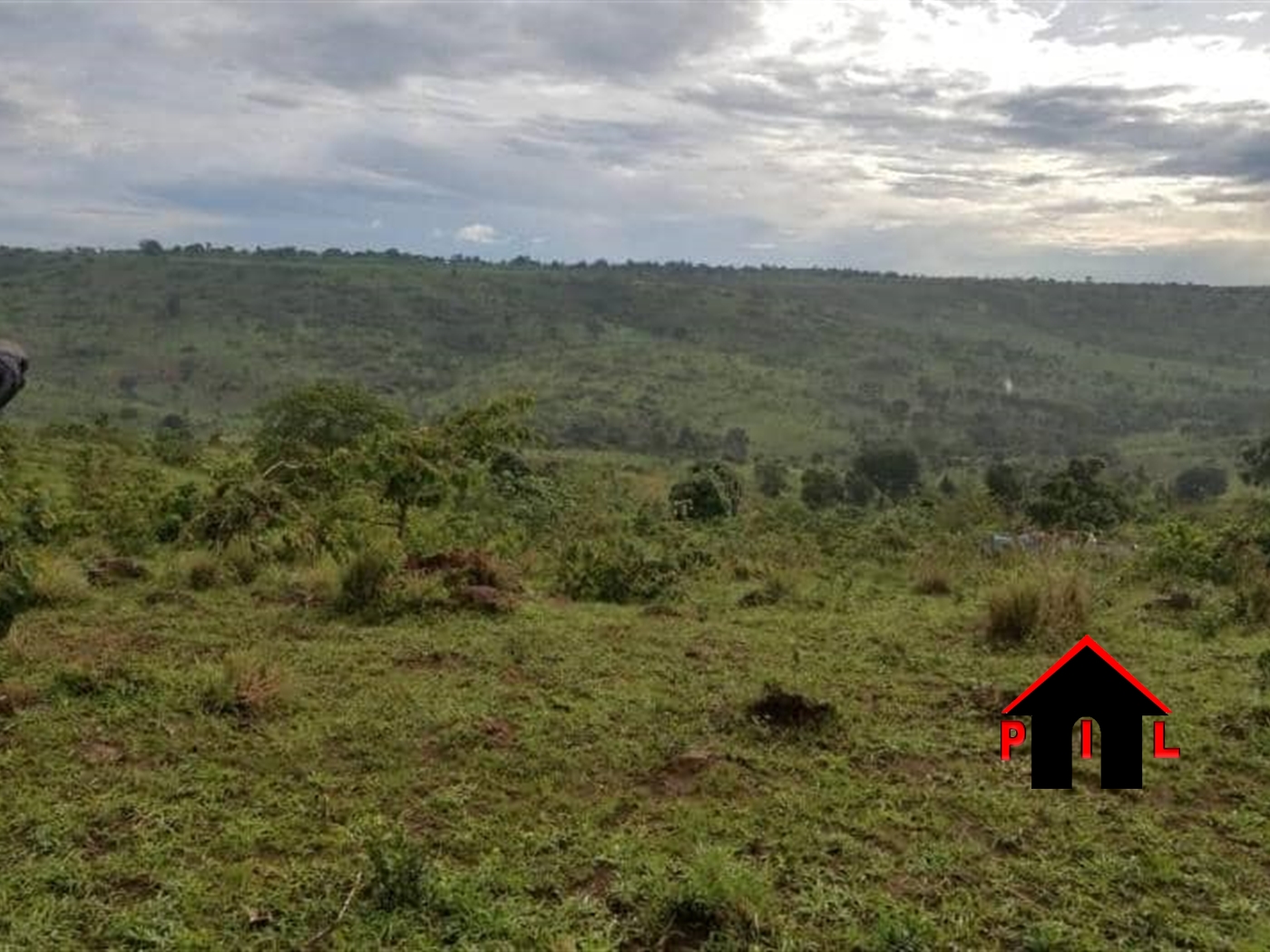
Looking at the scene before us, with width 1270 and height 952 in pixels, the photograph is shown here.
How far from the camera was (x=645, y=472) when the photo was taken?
41.0 meters

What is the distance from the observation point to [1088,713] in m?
4.22

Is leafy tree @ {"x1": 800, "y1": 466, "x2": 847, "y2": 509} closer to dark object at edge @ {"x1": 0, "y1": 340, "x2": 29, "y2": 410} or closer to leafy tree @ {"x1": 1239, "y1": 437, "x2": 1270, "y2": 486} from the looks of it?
leafy tree @ {"x1": 1239, "y1": 437, "x2": 1270, "y2": 486}

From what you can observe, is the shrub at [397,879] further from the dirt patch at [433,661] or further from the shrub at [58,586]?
the shrub at [58,586]

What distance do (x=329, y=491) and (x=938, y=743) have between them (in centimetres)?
648

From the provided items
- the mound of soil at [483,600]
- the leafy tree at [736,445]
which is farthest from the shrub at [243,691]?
the leafy tree at [736,445]

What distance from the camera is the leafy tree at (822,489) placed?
34938 millimetres

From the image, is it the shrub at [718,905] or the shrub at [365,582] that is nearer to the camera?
the shrub at [718,905]

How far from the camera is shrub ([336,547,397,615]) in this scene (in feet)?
26.9

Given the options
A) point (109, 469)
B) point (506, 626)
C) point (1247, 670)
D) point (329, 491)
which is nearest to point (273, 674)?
point (506, 626)

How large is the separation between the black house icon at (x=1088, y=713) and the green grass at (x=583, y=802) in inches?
5.6

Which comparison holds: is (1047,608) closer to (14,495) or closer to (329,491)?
(329,491)

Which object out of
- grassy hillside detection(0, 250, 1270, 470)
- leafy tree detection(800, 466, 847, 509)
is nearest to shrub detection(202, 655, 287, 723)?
leafy tree detection(800, 466, 847, 509)

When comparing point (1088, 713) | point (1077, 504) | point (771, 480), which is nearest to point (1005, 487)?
point (1077, 504)

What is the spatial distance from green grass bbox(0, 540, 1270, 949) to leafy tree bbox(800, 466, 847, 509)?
27.3 m
